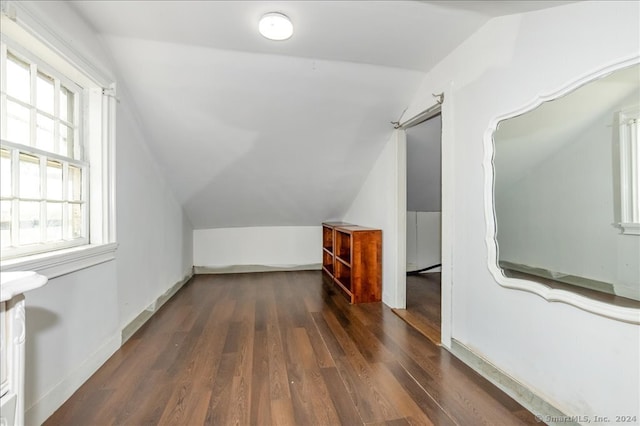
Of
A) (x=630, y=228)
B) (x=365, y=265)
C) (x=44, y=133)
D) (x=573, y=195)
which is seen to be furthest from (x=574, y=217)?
(x=44, y=133)

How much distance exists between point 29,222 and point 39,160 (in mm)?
343

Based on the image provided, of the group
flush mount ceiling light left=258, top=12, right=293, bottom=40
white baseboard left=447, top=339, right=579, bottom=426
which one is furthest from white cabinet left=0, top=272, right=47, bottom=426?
white baseboard left=447, top=339, right=579, bottom=426

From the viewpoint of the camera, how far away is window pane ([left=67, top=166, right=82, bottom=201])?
1.80 meters

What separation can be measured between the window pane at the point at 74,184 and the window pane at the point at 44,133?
208mm

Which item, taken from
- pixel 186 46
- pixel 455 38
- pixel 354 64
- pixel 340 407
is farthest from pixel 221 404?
pixel 455 38

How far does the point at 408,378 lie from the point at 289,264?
10.7 feet

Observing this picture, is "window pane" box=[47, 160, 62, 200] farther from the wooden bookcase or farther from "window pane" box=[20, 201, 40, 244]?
the wooden bookcase

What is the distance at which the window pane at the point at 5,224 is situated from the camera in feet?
4.36

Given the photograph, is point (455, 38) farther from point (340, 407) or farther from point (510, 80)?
point (340, 407)

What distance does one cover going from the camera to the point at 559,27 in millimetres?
1357

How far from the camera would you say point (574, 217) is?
1377 millimetres

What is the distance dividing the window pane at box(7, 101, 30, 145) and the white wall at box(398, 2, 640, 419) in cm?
260

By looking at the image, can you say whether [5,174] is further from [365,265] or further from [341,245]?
[341,245]

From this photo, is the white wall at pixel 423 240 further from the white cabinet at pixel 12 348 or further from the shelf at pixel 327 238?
the white cabinet at pixel 12 348
